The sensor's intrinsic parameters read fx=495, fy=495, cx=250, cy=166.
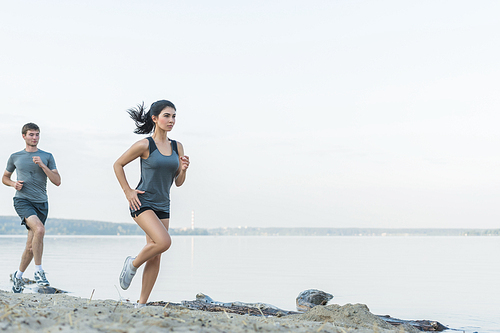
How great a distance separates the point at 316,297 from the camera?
890 centimetres

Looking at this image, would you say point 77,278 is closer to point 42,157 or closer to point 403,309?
point 42,157

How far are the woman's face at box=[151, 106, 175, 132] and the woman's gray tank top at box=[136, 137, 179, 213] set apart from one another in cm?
21

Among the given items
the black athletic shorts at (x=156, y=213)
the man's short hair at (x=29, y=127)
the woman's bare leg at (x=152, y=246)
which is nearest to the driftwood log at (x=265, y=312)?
the woman's bare leg at (x=152, y=246)

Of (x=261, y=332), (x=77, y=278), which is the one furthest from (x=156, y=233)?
(x=77, y=278)

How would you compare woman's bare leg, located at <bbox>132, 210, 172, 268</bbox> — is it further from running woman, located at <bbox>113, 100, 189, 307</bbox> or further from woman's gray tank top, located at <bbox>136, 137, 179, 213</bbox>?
woman's gray tank top, located at <bbox>136, 137, 179, 213</bbox>

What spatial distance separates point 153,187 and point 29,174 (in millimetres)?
4026

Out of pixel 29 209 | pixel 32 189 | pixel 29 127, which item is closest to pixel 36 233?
pixel 29 209

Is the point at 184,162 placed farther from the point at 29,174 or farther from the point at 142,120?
the point at 29,174

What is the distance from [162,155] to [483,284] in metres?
10.5

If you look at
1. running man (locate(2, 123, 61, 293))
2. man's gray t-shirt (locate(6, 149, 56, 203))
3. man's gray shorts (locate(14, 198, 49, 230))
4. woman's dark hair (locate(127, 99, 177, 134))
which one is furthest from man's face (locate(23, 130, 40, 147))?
woman's dark hair (locate(127, 99, 177, 134))

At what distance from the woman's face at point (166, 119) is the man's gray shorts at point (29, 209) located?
157 inches

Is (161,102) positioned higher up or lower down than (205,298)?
higher up

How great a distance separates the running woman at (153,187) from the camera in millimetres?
5465

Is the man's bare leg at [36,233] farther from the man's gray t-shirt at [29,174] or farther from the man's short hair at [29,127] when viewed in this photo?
the man's short hair at [29,127]
